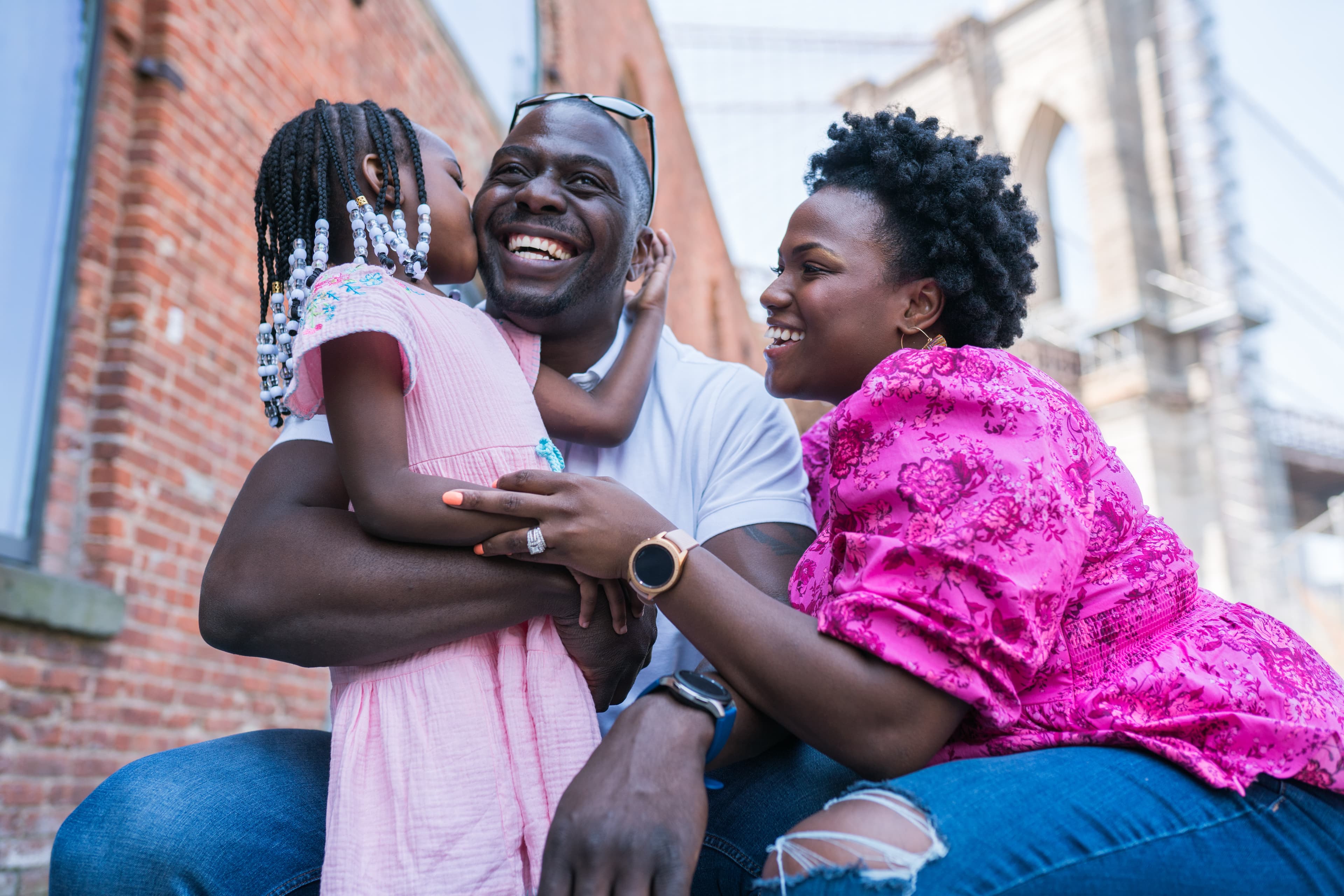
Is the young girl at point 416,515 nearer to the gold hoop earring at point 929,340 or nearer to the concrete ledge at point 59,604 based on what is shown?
the gold hoop earring at point 929,340

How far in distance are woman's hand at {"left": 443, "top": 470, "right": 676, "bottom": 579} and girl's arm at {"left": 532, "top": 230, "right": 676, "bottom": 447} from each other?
13.5 inches

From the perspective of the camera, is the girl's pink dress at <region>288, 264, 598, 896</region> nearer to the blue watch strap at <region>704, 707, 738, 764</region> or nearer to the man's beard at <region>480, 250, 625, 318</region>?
the blue watch strap at <region>704, 707, 738, 764</region>

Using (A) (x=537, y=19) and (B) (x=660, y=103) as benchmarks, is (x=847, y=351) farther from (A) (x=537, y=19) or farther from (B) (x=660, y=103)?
(B) (x=660, y=103)

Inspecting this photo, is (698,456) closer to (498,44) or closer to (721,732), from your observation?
(721,732)

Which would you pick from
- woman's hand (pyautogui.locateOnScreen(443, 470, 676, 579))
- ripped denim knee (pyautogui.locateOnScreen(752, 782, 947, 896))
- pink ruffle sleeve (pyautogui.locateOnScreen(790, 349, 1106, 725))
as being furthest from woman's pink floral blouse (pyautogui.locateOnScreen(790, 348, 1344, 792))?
woman's hand (pyautogui.locateOnScreen(443, 470, 676, 579))

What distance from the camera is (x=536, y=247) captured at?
2.28 m

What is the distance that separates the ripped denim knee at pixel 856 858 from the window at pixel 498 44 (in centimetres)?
599

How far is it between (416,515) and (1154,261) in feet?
96.3

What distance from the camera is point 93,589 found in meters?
3.49

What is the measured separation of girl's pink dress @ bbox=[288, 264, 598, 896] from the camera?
1523 millimetres

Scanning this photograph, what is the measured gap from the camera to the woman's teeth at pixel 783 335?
6.77ft

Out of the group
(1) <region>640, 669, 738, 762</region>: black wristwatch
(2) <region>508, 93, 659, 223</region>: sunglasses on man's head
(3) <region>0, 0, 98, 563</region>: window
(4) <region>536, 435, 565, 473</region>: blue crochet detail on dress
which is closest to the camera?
(1) <region>640, 669, 738, 762</region>: black wristwatch

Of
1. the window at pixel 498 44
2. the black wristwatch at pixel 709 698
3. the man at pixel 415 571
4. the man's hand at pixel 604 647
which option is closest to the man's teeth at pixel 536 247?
the man at pixel 415 571

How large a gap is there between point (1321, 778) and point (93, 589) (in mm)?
3468
